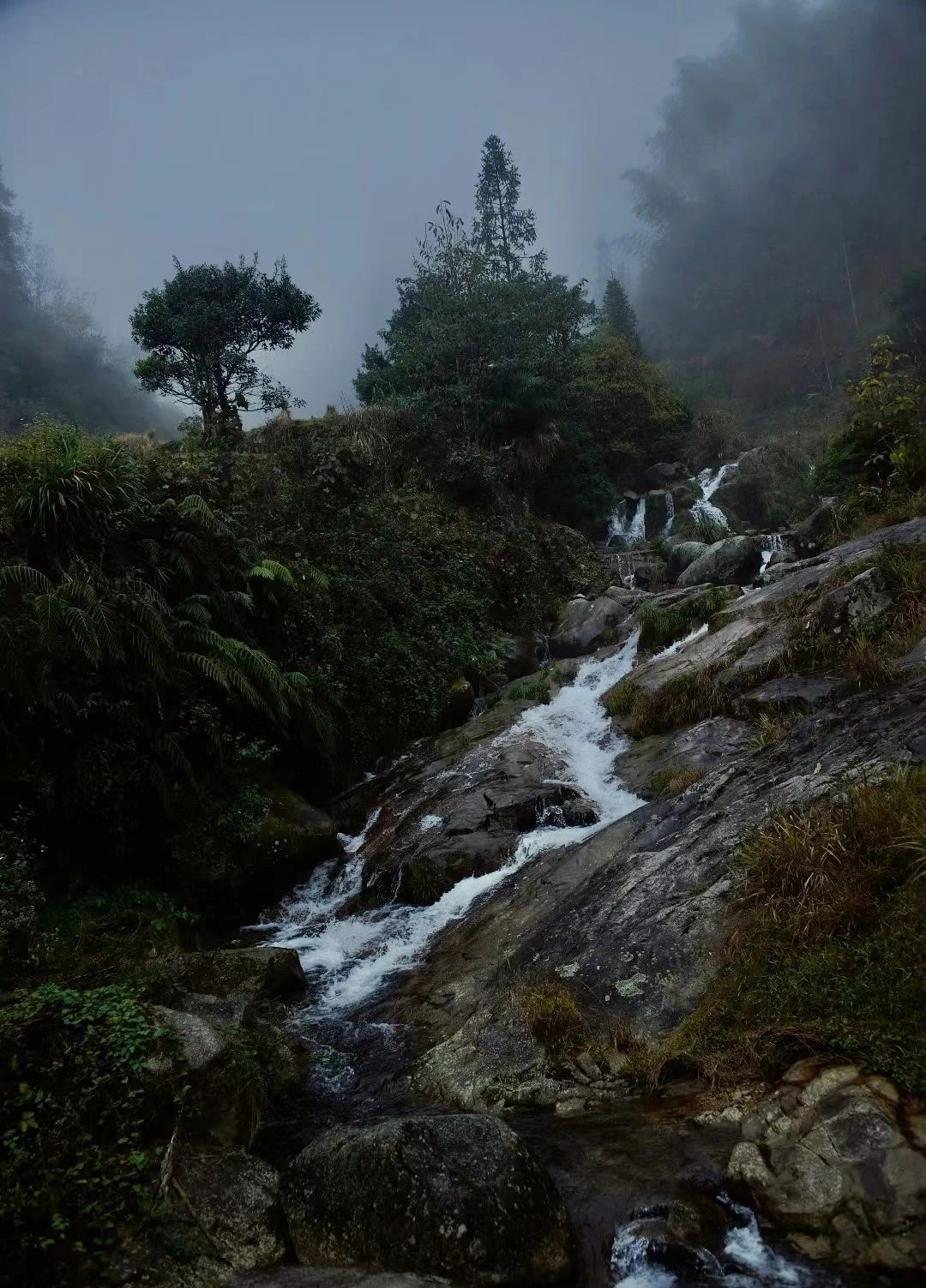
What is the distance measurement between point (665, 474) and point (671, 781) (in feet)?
78.8

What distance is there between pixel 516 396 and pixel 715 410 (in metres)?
17.0

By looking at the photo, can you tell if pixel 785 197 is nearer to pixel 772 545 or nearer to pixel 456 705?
pixel 772 545

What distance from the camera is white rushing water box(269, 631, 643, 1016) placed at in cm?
699

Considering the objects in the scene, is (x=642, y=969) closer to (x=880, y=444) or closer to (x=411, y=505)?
(x=880, y=444)

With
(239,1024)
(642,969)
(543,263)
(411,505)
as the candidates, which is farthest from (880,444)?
(543,263)

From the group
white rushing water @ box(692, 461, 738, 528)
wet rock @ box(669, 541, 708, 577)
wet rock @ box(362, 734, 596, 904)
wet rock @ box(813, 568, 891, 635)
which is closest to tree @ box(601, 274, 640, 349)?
white rushing water @ box(692, 461, 738, 528)

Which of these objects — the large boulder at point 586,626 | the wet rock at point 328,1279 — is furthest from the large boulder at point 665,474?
the wet rock at point 328,1279

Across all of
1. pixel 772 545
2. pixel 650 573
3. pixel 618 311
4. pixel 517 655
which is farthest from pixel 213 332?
pixel 618 311

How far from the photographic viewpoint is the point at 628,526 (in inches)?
1012

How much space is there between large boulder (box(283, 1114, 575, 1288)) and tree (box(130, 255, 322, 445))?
55.1 feet

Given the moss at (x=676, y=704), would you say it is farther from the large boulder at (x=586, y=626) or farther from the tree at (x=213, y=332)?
the tree at (x=213, y=332)

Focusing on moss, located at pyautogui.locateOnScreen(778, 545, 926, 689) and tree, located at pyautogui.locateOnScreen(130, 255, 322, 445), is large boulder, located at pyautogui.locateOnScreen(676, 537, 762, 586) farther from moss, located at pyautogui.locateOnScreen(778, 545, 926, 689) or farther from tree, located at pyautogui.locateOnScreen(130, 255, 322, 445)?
tree, located at pyautogui.locateOnScreen(130, 255, 322, 445)

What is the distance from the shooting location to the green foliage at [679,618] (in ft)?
41.0

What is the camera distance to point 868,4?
57875 millimetres
